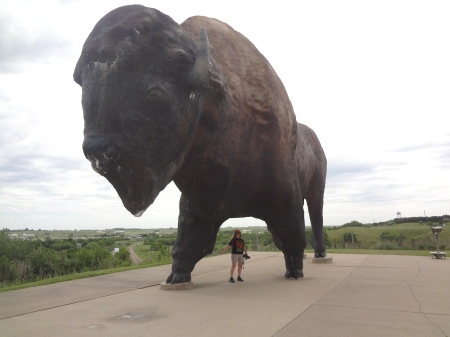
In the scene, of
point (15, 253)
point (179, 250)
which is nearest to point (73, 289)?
point (179, 250)

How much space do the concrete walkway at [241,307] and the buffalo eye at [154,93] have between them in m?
2.15

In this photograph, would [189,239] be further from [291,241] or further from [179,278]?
[291,241]

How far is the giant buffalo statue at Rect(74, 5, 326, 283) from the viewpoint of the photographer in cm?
349

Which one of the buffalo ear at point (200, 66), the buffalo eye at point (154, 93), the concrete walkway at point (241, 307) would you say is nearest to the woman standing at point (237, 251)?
the concrete walkway at point (241, 307)

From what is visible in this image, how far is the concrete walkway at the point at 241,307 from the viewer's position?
396cm

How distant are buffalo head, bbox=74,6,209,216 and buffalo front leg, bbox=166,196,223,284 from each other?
2.57 m

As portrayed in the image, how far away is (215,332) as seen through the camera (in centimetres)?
384

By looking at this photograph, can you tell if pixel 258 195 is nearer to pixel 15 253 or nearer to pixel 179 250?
pixel 179 250

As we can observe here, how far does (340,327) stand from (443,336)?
0.88 metres

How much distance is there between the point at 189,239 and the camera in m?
6.52

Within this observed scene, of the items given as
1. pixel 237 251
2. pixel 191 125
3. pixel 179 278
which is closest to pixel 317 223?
pixel 237 251

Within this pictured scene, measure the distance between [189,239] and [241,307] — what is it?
1.80m

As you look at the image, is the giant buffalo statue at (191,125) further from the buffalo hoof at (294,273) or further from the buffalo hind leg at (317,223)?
the buffalo hind leg at (317,223)

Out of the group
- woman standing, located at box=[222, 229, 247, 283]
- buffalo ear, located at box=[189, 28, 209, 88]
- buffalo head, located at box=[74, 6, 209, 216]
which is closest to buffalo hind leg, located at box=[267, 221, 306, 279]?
woman standing, located at box=[222, 229, 247, 283]
